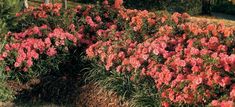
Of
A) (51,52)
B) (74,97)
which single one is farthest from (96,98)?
(51,52)

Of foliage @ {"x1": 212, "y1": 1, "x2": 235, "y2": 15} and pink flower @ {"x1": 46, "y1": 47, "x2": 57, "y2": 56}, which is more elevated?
pink flower @ {"x1": 46, "y1": 47, "x2": 57, "y2": 56}

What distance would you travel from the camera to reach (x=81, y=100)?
38.9 ft

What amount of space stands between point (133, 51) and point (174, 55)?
4.20 feet

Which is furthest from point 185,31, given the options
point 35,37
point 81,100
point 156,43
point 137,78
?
point 35,37

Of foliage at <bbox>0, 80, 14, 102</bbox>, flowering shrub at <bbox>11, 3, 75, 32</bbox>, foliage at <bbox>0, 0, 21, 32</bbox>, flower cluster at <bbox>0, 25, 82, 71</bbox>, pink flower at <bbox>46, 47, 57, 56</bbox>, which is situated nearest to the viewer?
foliage at <bbox>0, 80, 14, 102</bbox>

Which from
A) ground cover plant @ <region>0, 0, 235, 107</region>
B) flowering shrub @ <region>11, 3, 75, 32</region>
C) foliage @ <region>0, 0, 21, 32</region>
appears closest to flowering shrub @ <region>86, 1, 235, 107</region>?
ground cover plant @ <region>0, 0, 235, 107</region>

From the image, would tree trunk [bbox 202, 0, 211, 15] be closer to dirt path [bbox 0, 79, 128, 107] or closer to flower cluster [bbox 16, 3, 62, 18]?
flower cluster [bbox 16, 3, 62, 18]

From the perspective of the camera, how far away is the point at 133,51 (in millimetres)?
11773

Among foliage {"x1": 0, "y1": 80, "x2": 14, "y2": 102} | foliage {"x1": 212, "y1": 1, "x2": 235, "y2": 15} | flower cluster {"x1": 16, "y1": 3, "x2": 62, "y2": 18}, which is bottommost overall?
foliage {"x1": 212, "y1": 1, "x2": 235, "y2": 15}

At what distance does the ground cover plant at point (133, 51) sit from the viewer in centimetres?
966

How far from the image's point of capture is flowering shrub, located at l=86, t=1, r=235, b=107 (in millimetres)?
9508

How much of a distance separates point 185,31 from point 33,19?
4.47 m

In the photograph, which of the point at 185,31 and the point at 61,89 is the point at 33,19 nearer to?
the point at 61,89

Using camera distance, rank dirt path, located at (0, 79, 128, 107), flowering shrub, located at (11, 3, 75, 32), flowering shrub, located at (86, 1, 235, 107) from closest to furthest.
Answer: flowering shrub, located at (86, 1, 235, 107)
dirt path, located at (0, 79, 128, 107)
flowering shrub, located at (11, 3, 75, 32)
